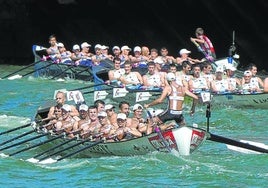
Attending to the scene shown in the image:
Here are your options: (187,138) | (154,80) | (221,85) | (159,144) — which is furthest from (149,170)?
(154,80)

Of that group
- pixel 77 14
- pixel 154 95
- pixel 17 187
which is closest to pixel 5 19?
pixel 77 14

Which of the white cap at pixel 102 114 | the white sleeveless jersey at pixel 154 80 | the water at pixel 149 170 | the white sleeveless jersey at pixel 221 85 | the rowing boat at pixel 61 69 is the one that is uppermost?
the rowing boat at pixel 61 69

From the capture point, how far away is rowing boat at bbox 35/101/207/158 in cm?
1619

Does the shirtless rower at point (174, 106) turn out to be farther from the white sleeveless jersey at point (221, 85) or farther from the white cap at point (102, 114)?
the white sleeveless jersey at point (221, 85)

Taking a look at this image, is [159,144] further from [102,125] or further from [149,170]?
[102,125]

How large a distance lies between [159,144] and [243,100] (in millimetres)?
7661

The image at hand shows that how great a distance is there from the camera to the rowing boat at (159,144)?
16.2 m

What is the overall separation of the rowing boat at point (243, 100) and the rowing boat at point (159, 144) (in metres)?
7.10

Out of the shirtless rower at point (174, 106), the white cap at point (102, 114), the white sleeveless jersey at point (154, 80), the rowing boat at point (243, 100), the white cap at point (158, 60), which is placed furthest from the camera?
the white cap at point (158, 60)

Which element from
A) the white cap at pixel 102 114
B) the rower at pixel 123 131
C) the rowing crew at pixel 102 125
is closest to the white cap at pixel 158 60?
the rowing crew at pixel 102 125

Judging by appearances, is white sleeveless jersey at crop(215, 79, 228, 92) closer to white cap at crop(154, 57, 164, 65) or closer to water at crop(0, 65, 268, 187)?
white cap at crop(154, 57, 164, 65)

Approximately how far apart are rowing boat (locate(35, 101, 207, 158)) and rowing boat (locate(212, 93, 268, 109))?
7.10 m

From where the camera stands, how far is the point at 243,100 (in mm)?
23547

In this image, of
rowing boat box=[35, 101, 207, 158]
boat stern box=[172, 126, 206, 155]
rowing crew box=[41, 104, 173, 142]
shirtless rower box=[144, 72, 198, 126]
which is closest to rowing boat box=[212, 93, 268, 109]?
shirtless rower box=[144, 72, 198, 126]
